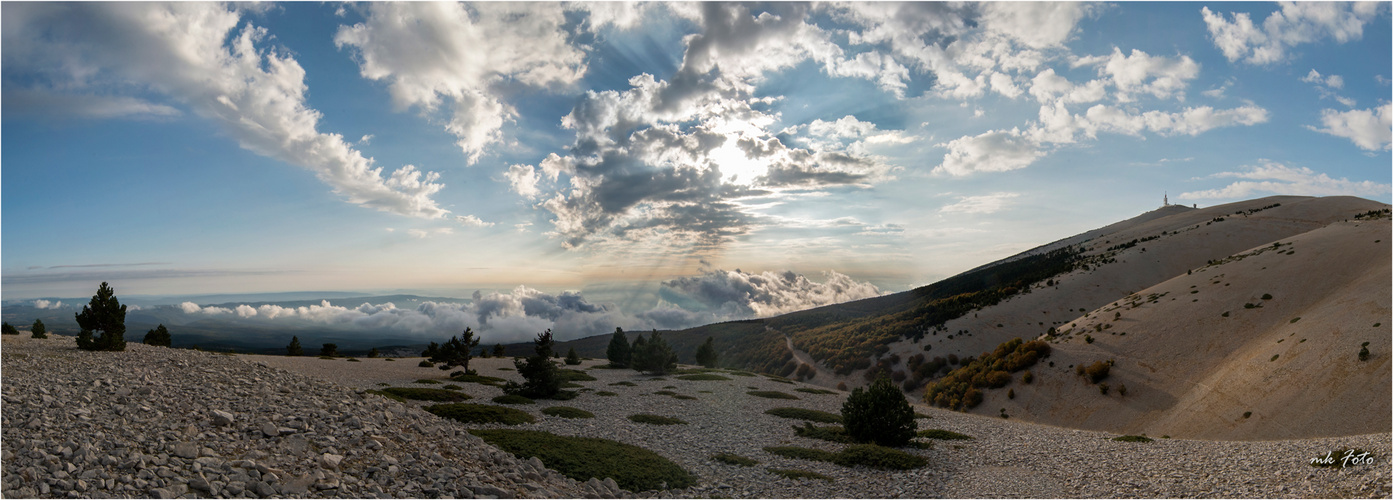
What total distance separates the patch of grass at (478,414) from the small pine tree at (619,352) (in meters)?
33.0

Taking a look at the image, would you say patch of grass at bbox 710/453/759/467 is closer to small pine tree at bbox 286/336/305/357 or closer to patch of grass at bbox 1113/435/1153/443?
patch of grass at bbox 1113/435/1153/443

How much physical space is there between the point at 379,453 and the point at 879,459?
16.4 metres

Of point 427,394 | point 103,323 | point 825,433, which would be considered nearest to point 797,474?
point 825,433

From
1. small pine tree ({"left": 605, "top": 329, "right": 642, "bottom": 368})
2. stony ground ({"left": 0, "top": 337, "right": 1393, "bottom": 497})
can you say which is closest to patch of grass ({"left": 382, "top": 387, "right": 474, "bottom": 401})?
stony ground ({"left": 0, "top": 337, "right": 1393, "bottom": 497})

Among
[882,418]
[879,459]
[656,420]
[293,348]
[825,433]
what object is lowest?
[825,433]

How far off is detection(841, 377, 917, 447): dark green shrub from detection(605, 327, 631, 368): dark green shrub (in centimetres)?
3570

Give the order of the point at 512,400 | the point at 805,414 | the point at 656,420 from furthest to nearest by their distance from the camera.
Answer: the point at 805,414 < the point at 512,400 < the point at 656,420

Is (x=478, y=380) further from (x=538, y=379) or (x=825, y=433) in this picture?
(x=825, y=433)

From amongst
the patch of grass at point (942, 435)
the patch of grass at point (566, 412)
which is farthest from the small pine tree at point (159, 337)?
the patch of grass at point (942, 435)

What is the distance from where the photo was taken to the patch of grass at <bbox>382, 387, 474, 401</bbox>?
88.3 ft

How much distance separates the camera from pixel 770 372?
84250 mm

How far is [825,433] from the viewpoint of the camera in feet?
81.0

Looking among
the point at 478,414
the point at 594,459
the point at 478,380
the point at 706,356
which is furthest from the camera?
the point at 706,356

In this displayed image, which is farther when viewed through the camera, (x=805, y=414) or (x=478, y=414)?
(x=805, y=414)
